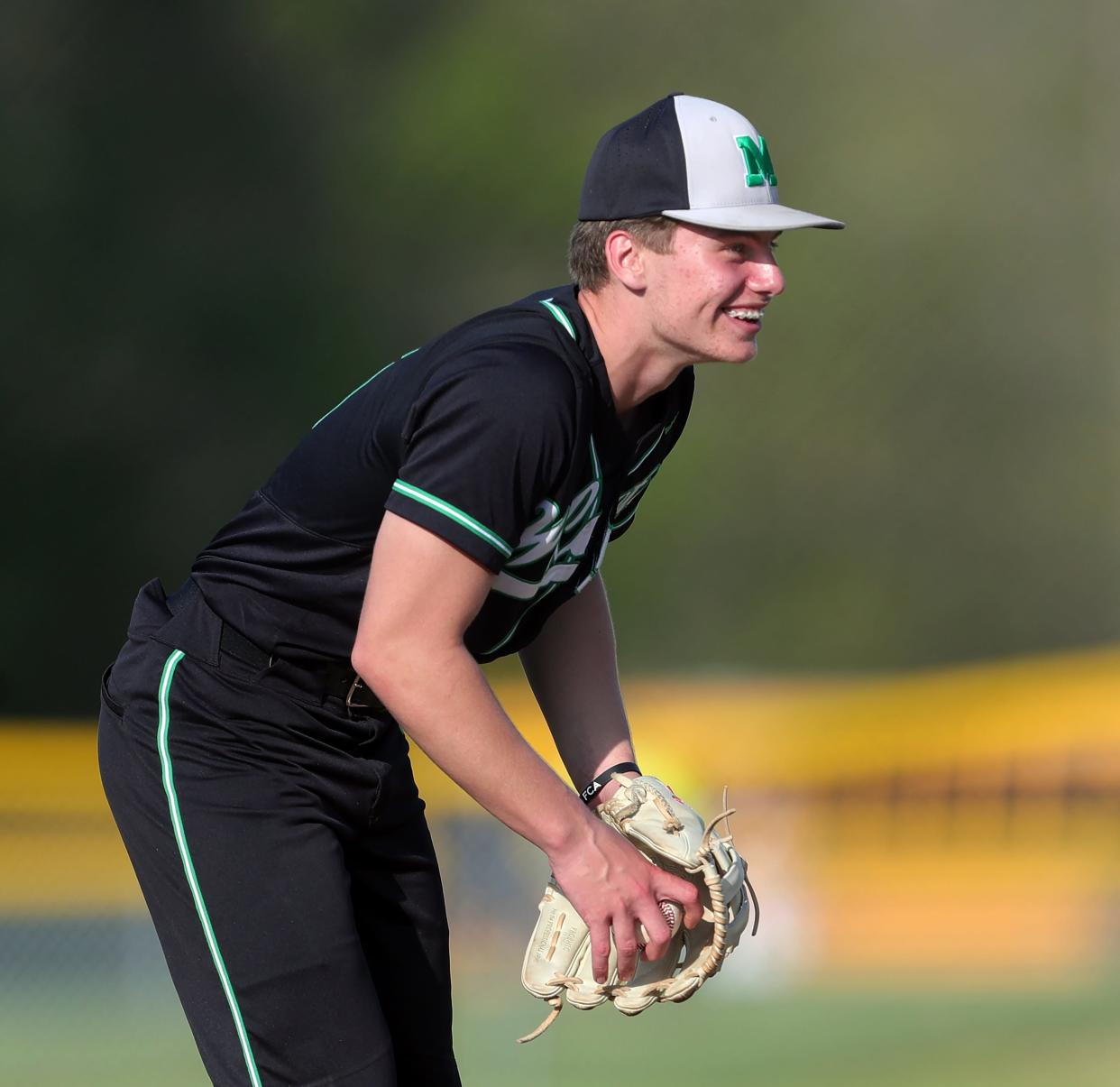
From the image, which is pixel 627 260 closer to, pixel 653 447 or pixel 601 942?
pixel 653 447

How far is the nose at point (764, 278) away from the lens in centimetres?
177

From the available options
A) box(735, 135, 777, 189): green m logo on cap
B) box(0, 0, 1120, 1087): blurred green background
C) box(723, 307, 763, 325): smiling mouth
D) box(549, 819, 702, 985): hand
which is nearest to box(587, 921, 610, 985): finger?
box(549, 819, 702, 985): hand

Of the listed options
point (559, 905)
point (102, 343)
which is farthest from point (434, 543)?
point (102, 343)

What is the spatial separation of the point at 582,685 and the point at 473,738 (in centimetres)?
56

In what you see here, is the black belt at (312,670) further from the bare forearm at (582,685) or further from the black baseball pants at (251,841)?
the bare forearm at (582,685)

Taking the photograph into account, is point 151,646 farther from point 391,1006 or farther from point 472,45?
point 472,45

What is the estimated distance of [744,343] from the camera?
177 centimetres

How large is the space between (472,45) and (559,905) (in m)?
4.93

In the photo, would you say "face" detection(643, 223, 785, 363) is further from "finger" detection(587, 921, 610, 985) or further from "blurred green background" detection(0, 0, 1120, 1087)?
"blurred green background" detection(0, 0, 1120, 1087)

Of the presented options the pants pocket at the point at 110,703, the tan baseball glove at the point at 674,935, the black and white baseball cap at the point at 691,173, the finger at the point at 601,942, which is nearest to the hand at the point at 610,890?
the finger at the point at 601,942

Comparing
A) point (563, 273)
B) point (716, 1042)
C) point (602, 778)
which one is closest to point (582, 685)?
point (602, 778)

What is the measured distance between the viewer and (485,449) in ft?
5.04

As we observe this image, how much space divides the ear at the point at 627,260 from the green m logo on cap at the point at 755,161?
142 mm

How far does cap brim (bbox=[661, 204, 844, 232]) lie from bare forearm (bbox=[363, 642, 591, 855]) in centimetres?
54
